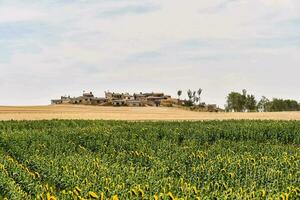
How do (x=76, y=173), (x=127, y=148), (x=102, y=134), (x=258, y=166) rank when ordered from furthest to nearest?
(x=102, y=134), (x=127, y=148), (x=258, y=166), (x=76, y=173)

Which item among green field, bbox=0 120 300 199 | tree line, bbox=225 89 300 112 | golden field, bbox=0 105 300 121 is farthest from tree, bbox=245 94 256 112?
green field, bbox=0 120 300 199

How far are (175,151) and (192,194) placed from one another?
8.50 meters

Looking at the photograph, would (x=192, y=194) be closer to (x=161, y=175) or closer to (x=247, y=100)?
(x=161, y=175)

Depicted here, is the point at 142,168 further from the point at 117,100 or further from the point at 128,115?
the point at 117,100

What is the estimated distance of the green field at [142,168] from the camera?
34.1 feet

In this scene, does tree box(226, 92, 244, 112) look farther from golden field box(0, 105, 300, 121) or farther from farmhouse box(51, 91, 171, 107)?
golden field box(0, 105, 300, 121)

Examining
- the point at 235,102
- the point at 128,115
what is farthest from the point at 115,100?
the point at 128,115

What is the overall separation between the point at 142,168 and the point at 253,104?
103 metres

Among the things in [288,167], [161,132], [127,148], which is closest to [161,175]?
[288,167]

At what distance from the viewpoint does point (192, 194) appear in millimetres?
9984

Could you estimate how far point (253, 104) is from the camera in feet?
375

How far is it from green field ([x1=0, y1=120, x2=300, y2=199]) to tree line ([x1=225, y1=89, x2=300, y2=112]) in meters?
87.4

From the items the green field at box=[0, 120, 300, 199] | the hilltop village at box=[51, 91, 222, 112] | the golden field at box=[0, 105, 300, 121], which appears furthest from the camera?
the hilltop village at box=[51, 91, 222, 112]

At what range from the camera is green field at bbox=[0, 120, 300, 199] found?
1038cm
